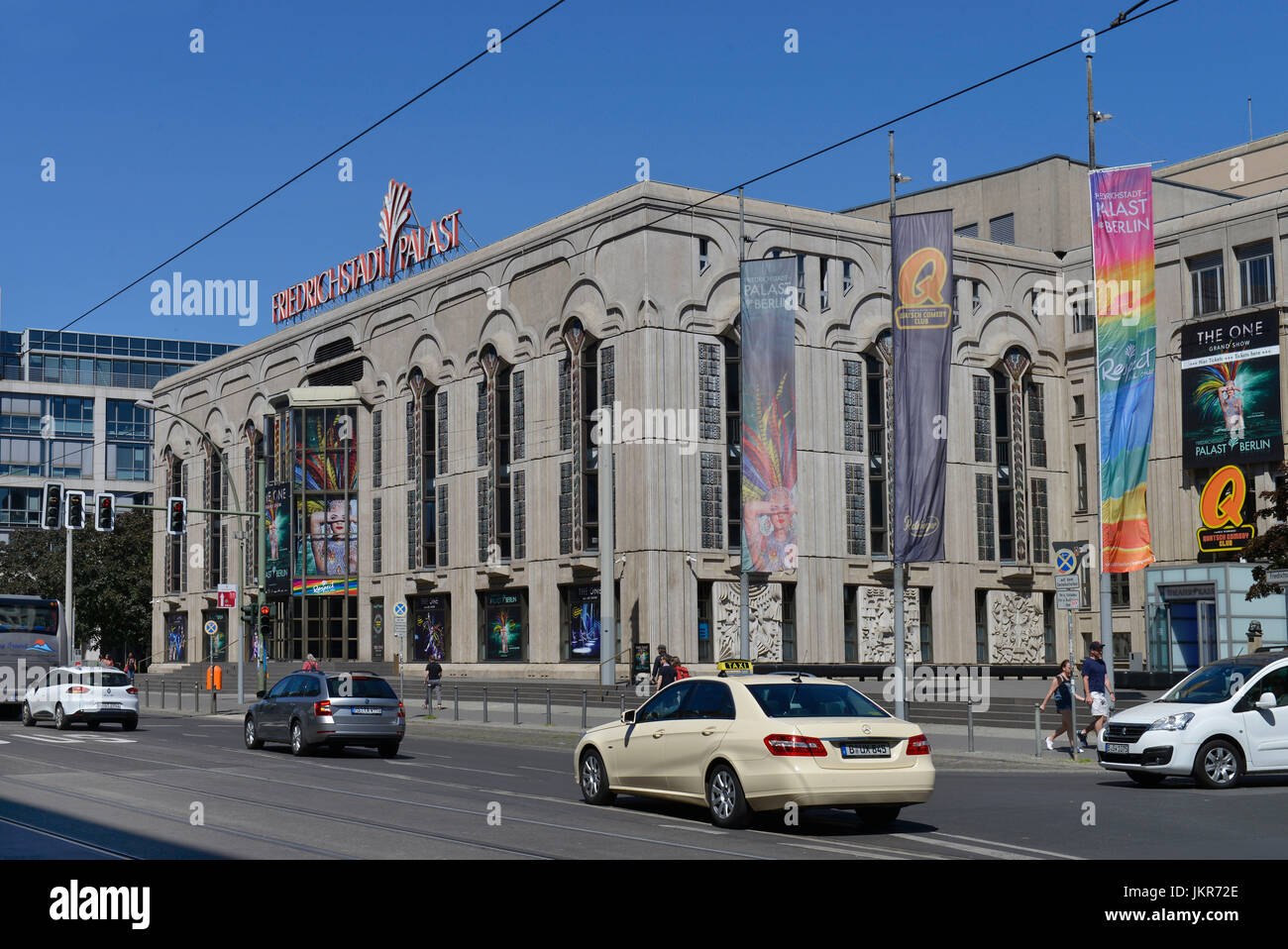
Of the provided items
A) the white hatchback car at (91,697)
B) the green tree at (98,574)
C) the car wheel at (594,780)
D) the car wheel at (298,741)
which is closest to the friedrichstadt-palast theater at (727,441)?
the white hatchback car at (91,697)

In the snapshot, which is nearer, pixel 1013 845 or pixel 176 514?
pixel 1013 845

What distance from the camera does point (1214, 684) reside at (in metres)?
19.3

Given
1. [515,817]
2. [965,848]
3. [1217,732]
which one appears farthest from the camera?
[1217,732]

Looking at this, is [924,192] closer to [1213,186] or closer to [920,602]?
[1213,186]

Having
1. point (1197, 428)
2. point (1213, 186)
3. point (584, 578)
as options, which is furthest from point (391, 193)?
point (1213, 186)

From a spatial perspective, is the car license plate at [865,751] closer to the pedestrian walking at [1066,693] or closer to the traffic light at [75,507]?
the pedestrian walking at [1066,693]

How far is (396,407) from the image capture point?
61250 millimetres

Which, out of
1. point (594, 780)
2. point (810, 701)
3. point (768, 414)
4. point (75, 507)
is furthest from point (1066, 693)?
point (75, 507)

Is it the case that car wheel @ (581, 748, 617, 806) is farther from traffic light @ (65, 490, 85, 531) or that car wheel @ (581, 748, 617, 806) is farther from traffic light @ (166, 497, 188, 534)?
traffic light @ (65, 490, 85, 531)

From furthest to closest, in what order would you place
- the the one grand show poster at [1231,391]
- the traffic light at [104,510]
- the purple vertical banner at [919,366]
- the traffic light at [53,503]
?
the the one grand show poster at [1231,391], the traffic light at [104,510], the traffic light at [53,503], the purple vertical banner at [919,366]

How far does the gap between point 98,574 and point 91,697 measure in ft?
169

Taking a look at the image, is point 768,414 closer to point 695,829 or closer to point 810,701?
point 810,701

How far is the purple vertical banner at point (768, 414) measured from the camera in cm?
3772

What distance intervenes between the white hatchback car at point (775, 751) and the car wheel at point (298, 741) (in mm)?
11256
